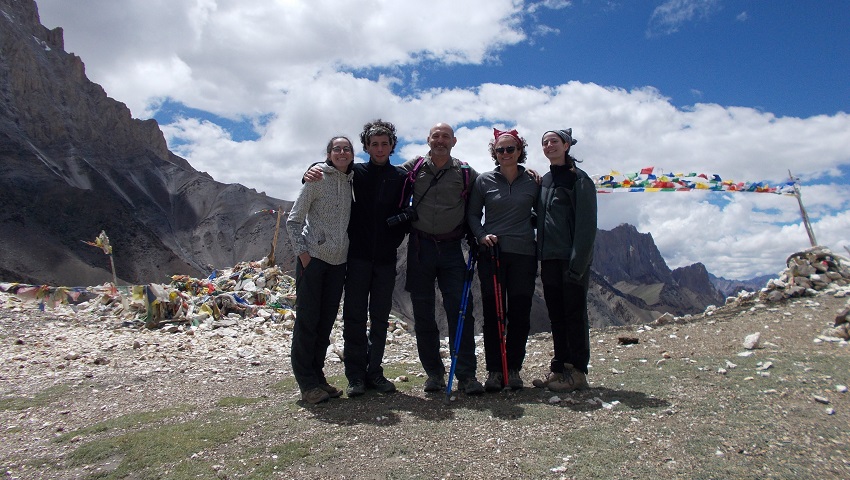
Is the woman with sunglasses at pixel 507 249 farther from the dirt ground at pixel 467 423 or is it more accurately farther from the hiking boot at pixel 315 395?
the hiking boot at pixel 315 395

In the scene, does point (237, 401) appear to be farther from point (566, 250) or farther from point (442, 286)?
point (566, 250)

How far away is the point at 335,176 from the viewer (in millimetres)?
5055

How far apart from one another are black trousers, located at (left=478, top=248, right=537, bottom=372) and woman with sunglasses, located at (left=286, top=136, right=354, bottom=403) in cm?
135

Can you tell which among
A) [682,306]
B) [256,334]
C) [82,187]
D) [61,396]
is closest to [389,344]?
[256,334]

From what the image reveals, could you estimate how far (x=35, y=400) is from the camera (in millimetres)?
5816

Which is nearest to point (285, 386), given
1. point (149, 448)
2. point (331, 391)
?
point (331, 391)

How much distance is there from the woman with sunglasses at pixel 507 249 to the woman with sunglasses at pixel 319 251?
124cm

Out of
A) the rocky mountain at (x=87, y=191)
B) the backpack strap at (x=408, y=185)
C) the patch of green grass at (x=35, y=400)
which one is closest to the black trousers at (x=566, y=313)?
the backpack strap at (x=408, y=185)

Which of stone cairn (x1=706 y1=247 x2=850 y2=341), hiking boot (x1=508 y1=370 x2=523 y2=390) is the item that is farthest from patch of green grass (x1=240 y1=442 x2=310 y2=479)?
stone cairn (x1=706 y1=247 x2=850 y2=341)

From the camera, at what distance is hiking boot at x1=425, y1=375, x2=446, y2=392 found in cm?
513

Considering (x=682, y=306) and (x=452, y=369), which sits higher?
(x=452, y=369)

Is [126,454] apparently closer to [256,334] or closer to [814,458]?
[814,458]

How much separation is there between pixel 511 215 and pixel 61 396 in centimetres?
538

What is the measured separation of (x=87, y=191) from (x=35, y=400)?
74867 mm
